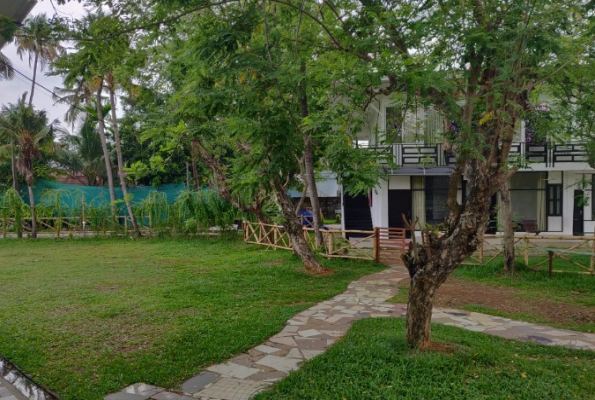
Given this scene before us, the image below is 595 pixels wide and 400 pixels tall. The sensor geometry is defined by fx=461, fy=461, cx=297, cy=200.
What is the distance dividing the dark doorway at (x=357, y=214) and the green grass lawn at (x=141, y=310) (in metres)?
6.31

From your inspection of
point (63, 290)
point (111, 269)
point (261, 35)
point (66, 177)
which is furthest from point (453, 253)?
point (66, 177)

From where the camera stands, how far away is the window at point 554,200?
17.3 metres

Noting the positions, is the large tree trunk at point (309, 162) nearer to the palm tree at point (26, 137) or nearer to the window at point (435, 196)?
the window at point (435, 196)

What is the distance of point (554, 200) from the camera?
17375 mm

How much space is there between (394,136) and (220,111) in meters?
2.55

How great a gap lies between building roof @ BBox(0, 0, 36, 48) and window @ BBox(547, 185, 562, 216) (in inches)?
722

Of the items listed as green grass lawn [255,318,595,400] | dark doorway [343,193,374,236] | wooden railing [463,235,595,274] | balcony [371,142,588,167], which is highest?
balcony [371,142,588,167]

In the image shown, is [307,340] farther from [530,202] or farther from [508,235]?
[530,202]

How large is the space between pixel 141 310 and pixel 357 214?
13.8 metres

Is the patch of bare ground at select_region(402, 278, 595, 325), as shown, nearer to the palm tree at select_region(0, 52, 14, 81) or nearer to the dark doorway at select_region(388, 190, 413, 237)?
the palm tree at select_region(0, 52, 14, 81)

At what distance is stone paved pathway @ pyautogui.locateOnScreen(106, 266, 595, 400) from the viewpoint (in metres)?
4.18

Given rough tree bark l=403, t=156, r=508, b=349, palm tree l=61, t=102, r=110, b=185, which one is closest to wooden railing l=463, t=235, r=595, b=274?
rough tree bark l=403, t=156, r=508, b=349

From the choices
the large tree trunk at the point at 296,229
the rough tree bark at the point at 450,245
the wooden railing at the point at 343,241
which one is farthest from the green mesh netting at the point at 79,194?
the rough tree bark at the point at 450,245

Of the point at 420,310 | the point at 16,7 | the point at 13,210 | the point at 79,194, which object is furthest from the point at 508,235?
the point at 13,210
